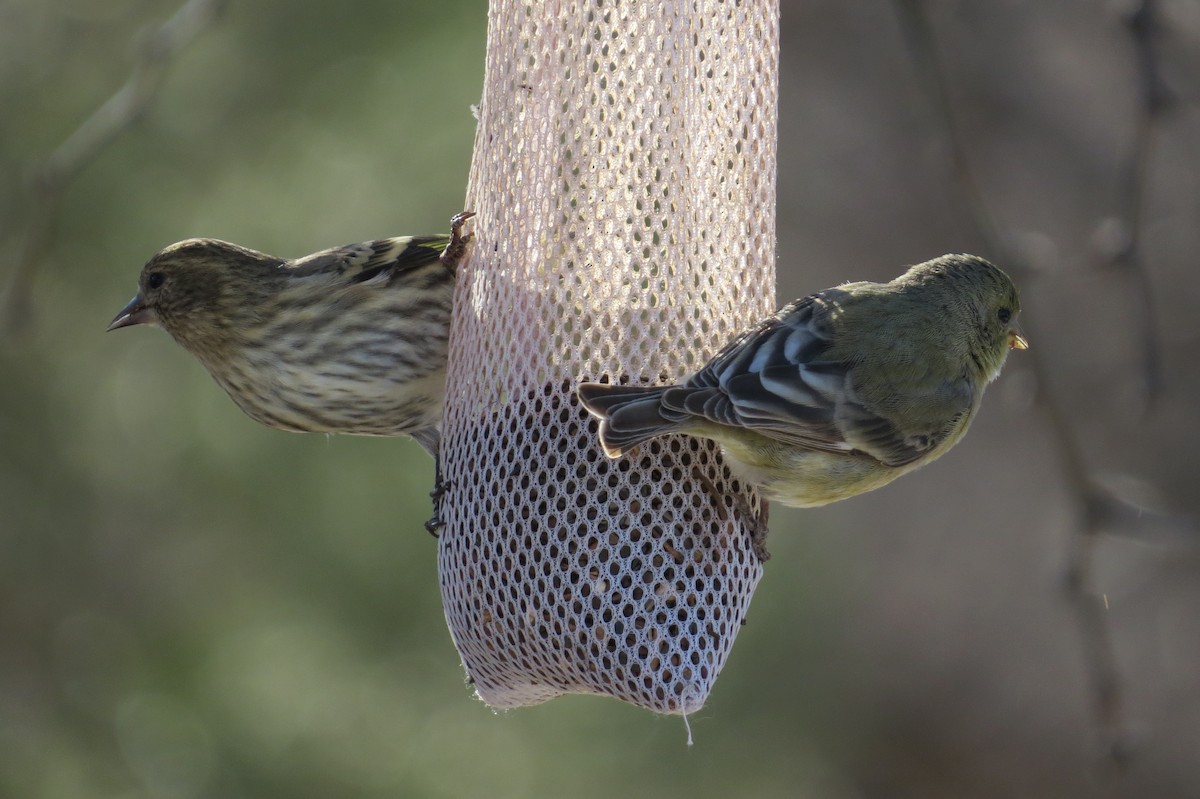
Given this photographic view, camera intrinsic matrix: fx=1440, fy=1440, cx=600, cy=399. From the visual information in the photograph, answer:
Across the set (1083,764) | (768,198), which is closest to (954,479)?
(1083,764)

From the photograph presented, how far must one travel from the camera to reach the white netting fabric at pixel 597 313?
415cm

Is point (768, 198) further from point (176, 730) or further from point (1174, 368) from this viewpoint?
point (1174, 368)

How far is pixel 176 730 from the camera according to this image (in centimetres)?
783

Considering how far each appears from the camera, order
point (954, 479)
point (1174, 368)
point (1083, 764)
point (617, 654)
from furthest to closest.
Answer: point (954, 479) < point (1083, 764) < point (1174, 368) < point (617, 654)

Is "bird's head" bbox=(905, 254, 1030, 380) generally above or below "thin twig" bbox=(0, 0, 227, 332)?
below

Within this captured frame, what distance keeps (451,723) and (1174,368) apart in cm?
675

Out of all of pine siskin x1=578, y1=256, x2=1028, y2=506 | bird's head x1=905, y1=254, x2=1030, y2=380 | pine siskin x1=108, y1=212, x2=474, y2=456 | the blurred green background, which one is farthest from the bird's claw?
the blurred green background

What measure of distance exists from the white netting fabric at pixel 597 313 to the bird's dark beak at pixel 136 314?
1666 mm

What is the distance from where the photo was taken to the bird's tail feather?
390 centimetres

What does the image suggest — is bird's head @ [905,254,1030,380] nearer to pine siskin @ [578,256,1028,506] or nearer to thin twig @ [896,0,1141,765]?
pine siskin @ [578,256,1028,506]

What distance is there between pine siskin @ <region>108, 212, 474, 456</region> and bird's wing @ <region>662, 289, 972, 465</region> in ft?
4.18

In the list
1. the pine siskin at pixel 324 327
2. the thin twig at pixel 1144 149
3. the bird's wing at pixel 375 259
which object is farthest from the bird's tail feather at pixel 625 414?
the thin twig at pixel 1144 149

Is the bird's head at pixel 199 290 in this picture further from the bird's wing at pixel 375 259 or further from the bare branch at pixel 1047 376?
the bare branch at pixel 1047 376

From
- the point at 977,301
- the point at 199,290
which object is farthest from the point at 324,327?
the point at 977,301
